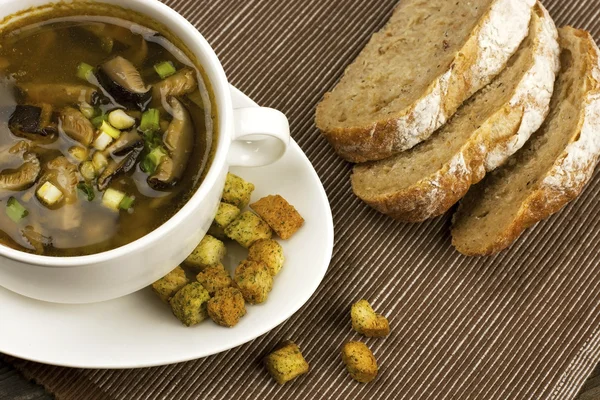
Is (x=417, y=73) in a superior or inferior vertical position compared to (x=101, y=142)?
superior

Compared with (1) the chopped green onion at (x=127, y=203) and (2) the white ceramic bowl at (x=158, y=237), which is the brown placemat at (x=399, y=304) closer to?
(2) the white ceramic bowl at (x=158, y=237)

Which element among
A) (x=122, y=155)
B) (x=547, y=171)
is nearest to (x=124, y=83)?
(x=122, y=155)

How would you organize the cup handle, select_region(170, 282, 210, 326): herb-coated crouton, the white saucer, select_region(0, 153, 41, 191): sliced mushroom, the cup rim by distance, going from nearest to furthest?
the cup rim
select_region(0, 153, 41, 191): sliced mushroom
the cup handle
the white saucer
select_region(170, 282, 210, 326): herb-coated crouton

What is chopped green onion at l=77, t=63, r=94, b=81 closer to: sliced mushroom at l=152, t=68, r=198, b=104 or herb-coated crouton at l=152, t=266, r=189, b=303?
sliced mushroom at l=152, t=68, r=198, b=104

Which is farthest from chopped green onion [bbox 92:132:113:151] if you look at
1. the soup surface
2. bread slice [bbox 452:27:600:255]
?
bread slice [bbox 452:27:600:255]

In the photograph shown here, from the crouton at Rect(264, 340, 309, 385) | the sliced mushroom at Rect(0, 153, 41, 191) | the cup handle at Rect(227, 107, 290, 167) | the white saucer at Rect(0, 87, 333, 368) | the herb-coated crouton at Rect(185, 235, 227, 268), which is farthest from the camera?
the crouton at Rect(264, 340, 309, 385)

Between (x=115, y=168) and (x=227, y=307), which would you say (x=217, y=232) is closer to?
(x=227, y=307)

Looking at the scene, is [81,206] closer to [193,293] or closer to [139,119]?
[139,119]

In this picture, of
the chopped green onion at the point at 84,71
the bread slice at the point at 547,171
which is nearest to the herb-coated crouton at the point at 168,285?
the chopped green onion at the point at 84,71
